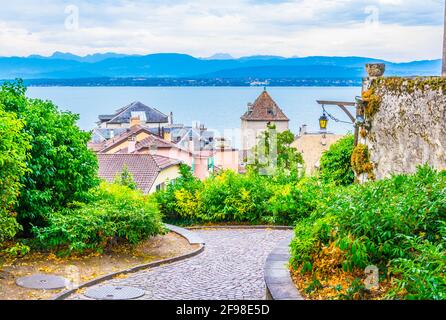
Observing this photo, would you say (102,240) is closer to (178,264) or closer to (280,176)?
(178,264)

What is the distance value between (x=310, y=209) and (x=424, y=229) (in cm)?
958

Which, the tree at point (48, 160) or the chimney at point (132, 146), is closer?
the tree at point (48, 160)

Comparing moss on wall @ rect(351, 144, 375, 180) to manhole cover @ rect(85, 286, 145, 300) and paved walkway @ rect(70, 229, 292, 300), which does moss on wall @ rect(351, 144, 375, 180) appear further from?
manhole cover @ rect(85, 286, 145, 300)

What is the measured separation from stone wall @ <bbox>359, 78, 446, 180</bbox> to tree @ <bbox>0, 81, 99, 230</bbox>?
20.4ft

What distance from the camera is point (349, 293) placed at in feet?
21.5

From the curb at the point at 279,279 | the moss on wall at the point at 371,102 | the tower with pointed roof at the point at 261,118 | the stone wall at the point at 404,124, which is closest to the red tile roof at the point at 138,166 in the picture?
the moss on wall at the point at 371,102

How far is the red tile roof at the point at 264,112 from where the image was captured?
73625 mm

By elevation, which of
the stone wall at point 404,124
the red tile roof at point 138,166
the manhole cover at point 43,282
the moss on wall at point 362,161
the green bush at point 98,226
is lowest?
the red tile roof at point 138,166

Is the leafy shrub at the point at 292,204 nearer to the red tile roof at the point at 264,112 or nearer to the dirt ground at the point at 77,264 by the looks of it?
the dirt ground at the point at 77,264

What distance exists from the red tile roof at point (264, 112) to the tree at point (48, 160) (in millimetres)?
60880

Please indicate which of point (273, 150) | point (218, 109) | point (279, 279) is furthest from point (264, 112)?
point (279, 279)

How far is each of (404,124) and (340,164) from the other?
5.34 metres

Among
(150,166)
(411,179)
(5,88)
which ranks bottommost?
(150,166)
